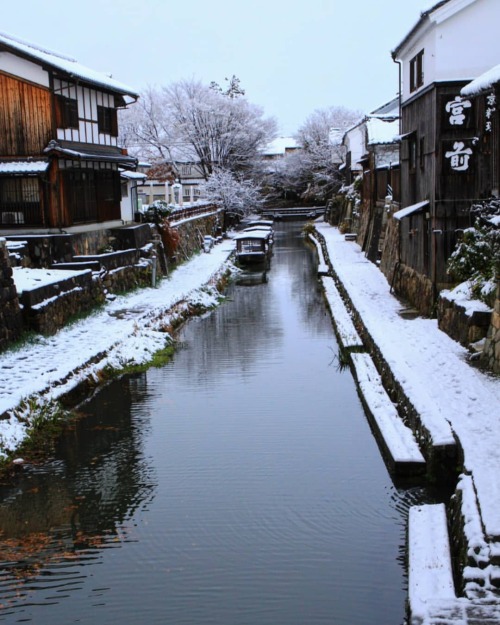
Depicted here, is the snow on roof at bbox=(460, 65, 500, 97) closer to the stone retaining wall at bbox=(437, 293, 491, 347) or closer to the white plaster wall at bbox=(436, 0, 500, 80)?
the white plaster wall at bbox=(436, 0, 500, 80)

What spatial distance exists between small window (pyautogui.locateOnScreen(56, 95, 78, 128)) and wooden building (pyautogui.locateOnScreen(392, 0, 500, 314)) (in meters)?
11.0

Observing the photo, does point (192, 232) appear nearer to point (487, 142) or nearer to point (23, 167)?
point (23, 167)

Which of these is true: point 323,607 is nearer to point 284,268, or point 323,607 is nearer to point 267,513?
point 267,513

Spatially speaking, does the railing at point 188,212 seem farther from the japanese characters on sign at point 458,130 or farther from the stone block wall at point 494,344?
the stone block wall at point 494,344

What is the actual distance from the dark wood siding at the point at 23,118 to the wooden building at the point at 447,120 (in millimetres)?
11186

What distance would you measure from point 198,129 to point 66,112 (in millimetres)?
29370

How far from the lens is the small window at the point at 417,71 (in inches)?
662

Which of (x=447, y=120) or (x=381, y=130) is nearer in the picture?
(x=447, y=120)

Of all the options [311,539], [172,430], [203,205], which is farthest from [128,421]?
[203,205]

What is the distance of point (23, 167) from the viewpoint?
21484 mm

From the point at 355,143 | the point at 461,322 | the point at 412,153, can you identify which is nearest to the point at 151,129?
the point at 355,143

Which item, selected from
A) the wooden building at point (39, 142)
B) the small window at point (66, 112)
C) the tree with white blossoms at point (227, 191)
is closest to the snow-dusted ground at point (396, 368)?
the wooden building at point (39, 142)

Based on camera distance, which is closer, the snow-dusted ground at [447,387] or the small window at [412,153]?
the snow-dusted ground at [447,387]

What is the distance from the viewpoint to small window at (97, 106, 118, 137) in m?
25.7
